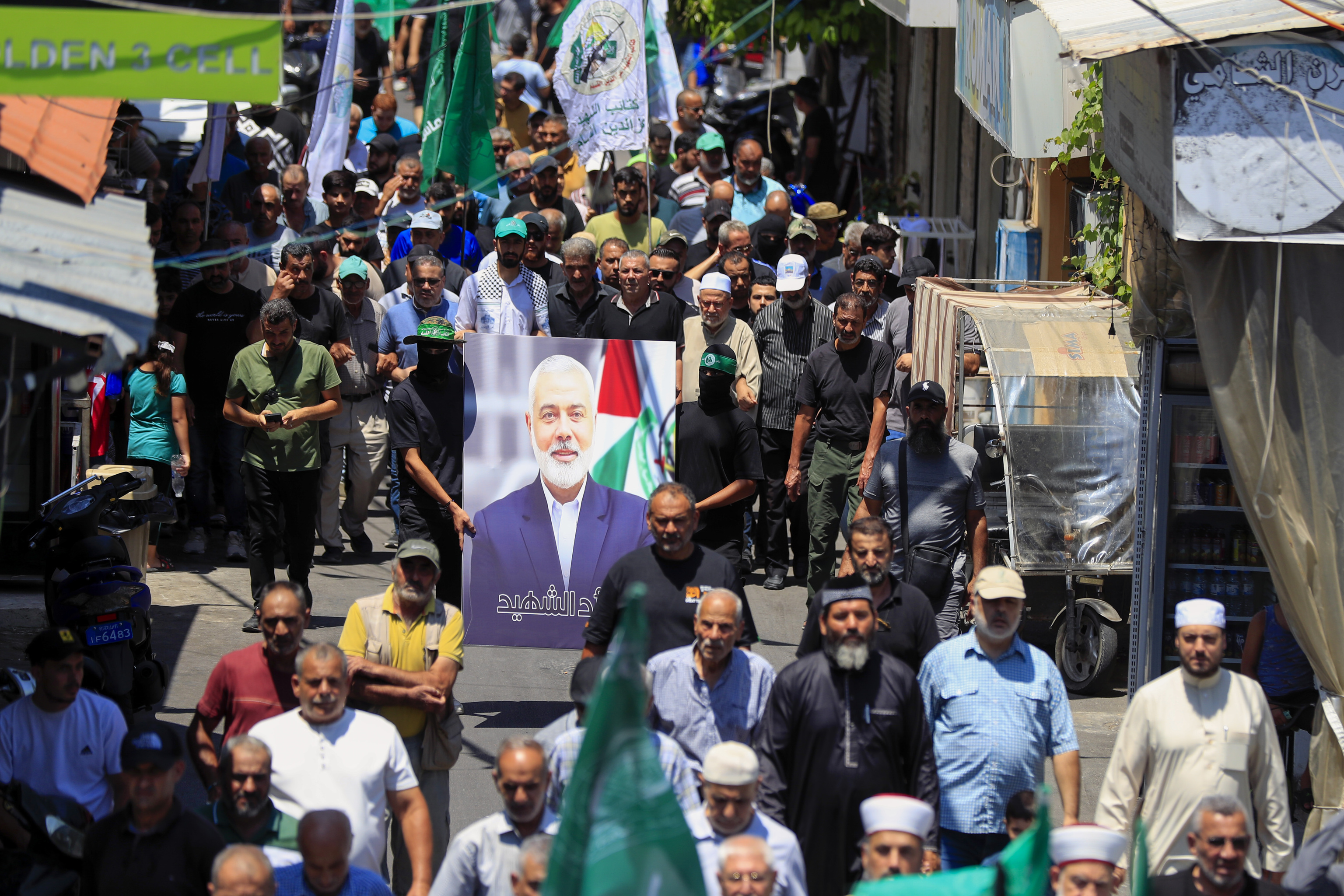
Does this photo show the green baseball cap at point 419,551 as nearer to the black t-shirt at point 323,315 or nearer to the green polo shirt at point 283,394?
the green polo shirt at point 283,394

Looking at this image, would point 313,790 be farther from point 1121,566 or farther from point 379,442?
point 379,442

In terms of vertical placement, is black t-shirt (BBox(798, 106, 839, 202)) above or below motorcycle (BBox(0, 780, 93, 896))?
above

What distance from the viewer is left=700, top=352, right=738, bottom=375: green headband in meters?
9.05

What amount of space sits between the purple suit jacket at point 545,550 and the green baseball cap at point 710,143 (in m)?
7.35

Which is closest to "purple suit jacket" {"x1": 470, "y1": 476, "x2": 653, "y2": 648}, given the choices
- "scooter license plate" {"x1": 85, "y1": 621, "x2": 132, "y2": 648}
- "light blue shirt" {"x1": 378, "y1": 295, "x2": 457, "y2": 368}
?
"scooter license plate" {"x1": 85, "y1": 621, "x2": 132, "y2": 648}

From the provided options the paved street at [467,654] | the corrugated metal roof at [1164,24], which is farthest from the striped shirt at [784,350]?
the corrugated metal roof at [1164,24]

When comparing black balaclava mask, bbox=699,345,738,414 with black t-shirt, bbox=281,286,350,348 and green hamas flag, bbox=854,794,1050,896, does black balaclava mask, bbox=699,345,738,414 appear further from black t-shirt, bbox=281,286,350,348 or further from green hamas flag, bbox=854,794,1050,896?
green hamas flag, bbox=854,794,1050,896

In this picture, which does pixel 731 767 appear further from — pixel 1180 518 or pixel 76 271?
pixel 1180 518

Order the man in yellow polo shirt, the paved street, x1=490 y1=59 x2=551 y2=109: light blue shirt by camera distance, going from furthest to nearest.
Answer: x1=490 y1=59 x2=551 y2=109: light blue shirt < the paved street < the man in yellow polo shirt

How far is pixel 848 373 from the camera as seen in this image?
10.7m

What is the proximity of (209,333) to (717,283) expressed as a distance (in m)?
3.59

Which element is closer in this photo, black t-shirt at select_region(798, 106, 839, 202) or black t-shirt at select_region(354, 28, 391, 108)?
black t-shirt at select_region(798, 106, 839, 202)

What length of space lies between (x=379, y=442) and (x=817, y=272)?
387 centimetres

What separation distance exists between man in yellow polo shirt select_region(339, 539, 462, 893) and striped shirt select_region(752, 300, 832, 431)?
4.80 meters
